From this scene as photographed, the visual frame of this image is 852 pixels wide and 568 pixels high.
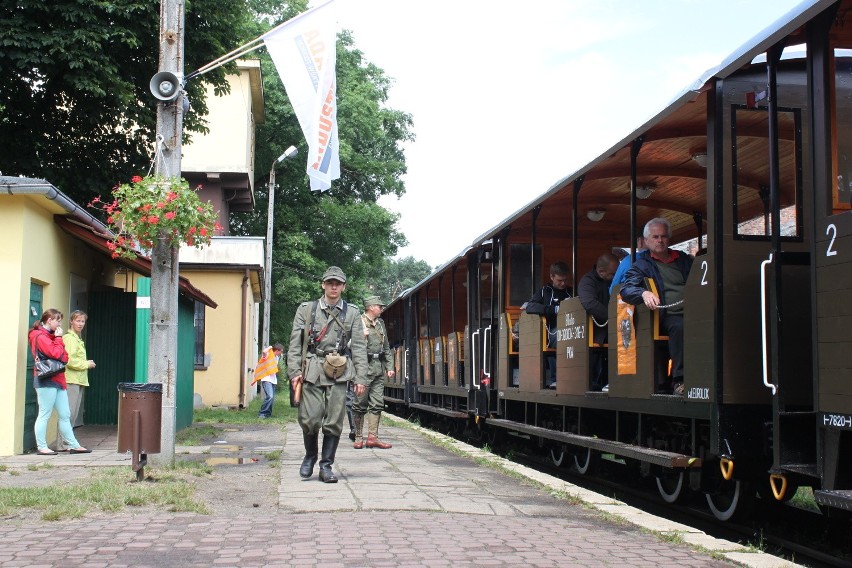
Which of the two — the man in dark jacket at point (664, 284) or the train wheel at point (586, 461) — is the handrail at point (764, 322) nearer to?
the man in dark jacket at point (664, 284)

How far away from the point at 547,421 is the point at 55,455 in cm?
574

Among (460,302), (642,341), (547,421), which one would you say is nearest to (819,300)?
(642,341)

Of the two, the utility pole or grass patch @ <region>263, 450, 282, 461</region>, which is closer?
the utility pole

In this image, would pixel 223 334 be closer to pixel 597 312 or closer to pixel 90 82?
pixel 90 82

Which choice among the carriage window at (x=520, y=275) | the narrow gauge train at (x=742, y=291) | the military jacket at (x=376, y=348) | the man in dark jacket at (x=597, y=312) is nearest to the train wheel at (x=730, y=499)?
the narrow gauge train at (x=742, y=291)

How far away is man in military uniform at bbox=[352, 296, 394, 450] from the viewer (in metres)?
13.0

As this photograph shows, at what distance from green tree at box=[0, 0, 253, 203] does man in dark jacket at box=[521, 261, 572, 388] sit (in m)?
9.26

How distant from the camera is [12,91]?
61.9ft

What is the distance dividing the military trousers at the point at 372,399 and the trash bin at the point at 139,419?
4.42 metres

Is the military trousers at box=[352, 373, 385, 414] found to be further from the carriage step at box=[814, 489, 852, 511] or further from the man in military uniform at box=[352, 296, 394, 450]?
the carriage step at box=[814, 489, 852, 511]

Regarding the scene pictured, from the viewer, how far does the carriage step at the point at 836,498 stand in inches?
209

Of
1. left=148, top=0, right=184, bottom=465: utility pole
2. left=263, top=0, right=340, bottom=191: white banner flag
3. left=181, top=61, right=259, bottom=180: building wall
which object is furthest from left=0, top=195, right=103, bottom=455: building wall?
left=181, top=61, right=259, bottom=180: building wall

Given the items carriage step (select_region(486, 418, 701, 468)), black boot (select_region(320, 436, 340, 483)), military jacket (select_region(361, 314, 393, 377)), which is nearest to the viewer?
carriage step (select_region(486, 418, 701, 468))

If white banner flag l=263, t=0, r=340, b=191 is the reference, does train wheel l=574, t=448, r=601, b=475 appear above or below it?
below
